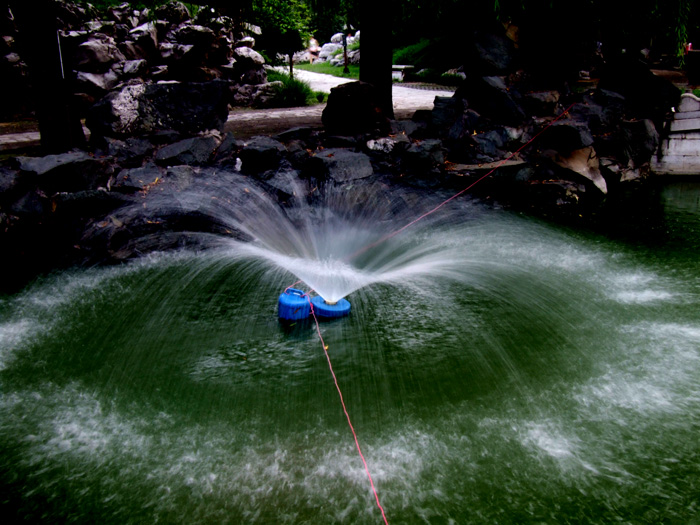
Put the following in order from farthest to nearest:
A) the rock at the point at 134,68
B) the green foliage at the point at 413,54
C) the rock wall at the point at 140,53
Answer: the green foliage at the point at 413,54 → the rock at the point at 134,68 → the rock wall at the point at 140,53

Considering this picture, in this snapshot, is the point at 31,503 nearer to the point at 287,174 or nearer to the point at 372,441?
the point at 372,441

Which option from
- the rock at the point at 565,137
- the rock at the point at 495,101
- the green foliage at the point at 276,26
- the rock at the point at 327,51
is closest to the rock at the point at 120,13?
the green foliage at the point at 276,26

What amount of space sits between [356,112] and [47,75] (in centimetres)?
504

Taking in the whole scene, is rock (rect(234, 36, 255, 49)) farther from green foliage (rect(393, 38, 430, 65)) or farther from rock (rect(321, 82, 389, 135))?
green foliage (rect(393, 38, 430, 65))

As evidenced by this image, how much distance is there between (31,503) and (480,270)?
17.0ft

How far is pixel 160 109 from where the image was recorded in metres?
9.09

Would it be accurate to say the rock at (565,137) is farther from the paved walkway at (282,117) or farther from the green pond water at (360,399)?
the green pond water at (360,399)

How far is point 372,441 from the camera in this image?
3809mm

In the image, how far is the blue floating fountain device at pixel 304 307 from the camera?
5.39m

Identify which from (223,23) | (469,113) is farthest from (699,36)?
(223,23)

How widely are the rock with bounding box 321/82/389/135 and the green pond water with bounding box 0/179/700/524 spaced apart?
13.7ft

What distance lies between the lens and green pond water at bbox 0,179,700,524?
11.1 feet

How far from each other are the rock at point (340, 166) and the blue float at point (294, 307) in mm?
3605

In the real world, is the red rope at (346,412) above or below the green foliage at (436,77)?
below
